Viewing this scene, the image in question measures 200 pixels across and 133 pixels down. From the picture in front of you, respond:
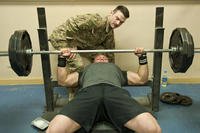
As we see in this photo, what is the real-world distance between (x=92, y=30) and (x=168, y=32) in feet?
3.22

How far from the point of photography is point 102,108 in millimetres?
2328

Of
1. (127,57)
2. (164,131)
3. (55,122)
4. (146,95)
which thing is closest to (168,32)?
(127,57)

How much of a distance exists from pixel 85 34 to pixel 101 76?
655 mm

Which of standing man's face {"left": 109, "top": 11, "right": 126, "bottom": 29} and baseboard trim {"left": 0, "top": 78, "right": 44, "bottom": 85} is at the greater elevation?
standing man's face {"left": 109, "top": 11, "right": 126, "bottom": 29}

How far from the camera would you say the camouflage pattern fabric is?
2943mm

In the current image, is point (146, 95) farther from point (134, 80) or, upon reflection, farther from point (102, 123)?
point (102, 123)

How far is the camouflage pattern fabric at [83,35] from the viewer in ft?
9.66

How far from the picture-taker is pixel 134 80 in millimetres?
2709

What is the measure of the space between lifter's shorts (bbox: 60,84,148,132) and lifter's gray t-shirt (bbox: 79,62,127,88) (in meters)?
0.12

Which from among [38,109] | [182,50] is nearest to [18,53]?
[38,109]

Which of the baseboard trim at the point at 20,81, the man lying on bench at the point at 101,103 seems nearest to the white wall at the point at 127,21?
the baseboard trim at the point at 20,81

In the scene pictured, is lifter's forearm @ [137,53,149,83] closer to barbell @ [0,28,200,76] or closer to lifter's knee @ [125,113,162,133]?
barbell @ [0,28,200,76]

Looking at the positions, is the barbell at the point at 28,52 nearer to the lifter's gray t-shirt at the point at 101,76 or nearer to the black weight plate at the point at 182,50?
the black weight plate at the point at 182,50

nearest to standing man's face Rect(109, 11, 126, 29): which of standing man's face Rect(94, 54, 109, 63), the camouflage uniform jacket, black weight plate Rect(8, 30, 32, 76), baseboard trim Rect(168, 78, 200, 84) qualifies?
the camouflage uniform jacket
